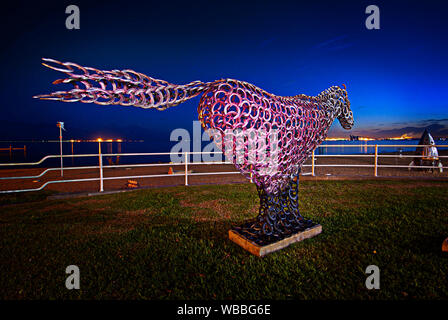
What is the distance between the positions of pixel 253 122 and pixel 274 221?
1.35 meters

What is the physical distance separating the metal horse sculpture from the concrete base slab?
0.06 m

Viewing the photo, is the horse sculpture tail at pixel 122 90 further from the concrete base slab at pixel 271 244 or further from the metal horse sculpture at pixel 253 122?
the concrete base slab at pixel 271 244

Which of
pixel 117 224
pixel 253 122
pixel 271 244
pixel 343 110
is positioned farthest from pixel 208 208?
pixel 343 110

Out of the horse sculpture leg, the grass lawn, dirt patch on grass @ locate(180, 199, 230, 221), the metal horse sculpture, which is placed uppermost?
the metal horse sculpture

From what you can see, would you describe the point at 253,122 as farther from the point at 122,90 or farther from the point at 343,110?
the point at 343,110

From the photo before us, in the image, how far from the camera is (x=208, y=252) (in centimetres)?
280

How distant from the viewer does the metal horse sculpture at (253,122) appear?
186 cm

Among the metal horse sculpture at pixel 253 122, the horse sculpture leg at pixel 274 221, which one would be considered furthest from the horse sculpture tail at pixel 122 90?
the horse sculpture leg at pixel 274 221

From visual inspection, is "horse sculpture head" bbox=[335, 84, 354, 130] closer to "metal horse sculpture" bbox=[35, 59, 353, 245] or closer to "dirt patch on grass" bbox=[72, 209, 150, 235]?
"metal horse sculpture" bbox=[35, 59, 353, 245]

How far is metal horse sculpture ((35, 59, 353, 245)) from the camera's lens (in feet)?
6.10

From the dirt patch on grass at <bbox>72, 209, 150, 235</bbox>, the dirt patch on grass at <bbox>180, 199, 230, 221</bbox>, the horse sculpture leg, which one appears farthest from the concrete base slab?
the dirt patch on grass at <bbox>72, 209, 150, 235</bbox>
